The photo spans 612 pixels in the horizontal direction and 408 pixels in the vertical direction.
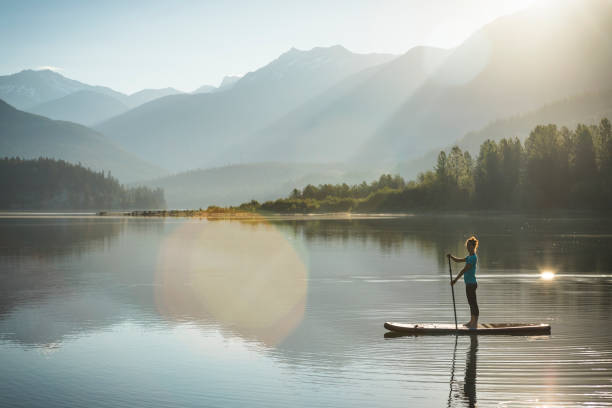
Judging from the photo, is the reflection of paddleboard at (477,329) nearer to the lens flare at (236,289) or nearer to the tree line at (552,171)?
the lens flare at (236,289)

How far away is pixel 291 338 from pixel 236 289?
50.9 ft

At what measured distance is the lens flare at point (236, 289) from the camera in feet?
96.3

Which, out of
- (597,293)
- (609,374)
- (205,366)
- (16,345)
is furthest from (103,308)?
(597,293)

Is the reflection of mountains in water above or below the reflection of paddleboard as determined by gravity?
below

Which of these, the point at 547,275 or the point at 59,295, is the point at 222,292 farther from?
the point at 547,275

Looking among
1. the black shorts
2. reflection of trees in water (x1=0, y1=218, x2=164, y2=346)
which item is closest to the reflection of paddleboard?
the black shorts

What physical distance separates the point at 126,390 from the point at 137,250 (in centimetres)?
5581

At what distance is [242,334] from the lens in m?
26.6

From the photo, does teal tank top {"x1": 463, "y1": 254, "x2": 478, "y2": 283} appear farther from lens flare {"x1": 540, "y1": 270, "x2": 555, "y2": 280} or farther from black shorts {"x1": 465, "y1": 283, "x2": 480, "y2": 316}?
lens flare {"x1": 540, "y1": 270, "x2": 555, "y2": 280}

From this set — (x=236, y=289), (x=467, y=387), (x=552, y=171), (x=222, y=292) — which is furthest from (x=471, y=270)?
(x=552, y=171)

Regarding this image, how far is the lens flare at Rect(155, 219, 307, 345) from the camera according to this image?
29.3 metres

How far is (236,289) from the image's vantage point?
40812 mm

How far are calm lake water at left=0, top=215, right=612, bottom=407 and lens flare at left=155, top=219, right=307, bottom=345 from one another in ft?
0.50

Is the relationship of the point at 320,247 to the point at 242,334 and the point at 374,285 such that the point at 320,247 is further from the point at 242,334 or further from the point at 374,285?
the point at 242,334
